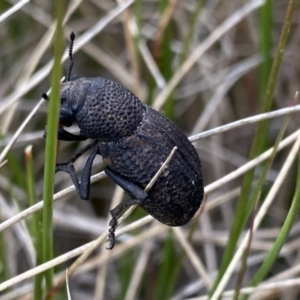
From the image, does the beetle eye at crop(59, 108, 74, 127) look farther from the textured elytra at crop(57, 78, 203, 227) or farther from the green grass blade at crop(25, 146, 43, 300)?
the green grass blade at crop(25, 146, 43, 300)

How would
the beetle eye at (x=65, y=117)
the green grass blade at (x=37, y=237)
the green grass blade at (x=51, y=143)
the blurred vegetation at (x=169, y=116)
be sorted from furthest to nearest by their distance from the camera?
the blurred vegetation at (x=169, y=116)
the beetle eye at (x=65, y=117)
the green grass blade at (x=37, y=237)
the green grass blade at (x=51, y=143)

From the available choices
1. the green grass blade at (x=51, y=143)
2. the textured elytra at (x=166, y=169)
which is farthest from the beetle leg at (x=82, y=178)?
the green grass blade at (x=51, y=143)

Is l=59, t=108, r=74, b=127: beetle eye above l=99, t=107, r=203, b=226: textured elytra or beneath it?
above

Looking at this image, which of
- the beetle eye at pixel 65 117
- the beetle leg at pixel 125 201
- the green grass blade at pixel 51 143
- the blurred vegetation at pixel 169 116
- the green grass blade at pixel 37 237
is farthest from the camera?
the blurred vegetation at pixel 169 116

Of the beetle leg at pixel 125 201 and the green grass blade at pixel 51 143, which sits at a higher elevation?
the green grass blade at pixel 51 143

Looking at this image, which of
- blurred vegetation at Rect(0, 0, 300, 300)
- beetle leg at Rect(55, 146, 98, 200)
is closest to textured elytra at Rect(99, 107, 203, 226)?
beetle leg at Rect(55, 146, 98, 200)

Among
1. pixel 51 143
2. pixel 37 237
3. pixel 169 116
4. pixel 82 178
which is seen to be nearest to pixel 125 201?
pixel 82 178

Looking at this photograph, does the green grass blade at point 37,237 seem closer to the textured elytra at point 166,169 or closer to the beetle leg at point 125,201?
the beetle leg at point 125,201
